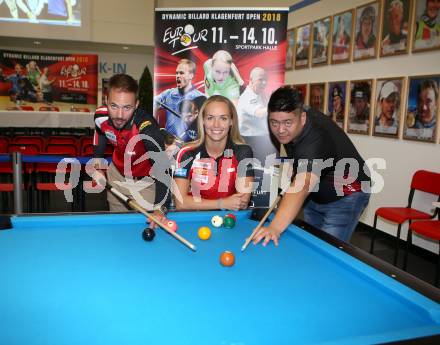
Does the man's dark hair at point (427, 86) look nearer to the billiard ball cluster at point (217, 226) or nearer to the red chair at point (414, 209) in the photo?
the red chair at point (414, 209)

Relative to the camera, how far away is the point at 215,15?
4.16 m

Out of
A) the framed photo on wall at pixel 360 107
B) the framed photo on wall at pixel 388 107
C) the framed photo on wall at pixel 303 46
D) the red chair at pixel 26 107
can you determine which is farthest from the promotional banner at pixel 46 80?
the framed photo on wall at pixel 388 107

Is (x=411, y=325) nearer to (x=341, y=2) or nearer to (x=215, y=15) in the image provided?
(x=215, y=15)

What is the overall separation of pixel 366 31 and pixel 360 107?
2.96ft

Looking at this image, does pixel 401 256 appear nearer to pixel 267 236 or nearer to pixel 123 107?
pixel 267 236

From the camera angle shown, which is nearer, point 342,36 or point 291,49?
point 342,36

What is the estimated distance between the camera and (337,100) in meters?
5.75

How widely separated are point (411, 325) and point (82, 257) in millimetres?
1213

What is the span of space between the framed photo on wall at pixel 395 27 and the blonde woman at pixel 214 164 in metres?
2.74

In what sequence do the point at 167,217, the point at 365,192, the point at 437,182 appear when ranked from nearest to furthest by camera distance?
the point at 167,217
the point at 365,192
the point at 437,182

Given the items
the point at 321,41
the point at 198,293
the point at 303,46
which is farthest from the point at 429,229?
the point at 303,46

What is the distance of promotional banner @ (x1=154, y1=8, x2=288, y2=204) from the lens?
4.14 m

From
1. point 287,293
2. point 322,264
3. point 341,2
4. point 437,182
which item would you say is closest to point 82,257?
point 287,293

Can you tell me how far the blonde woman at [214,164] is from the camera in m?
2.68
